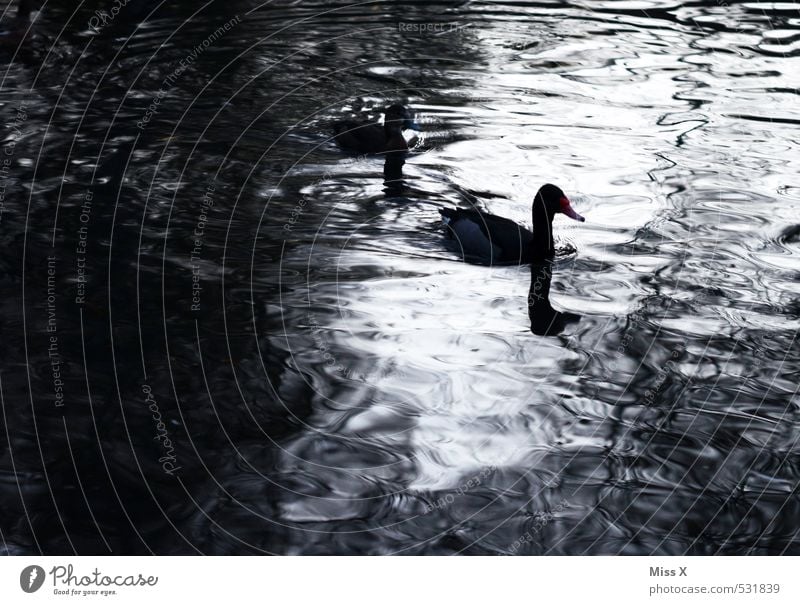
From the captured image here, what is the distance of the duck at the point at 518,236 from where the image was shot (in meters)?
7.43

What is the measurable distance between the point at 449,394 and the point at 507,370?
510 mm

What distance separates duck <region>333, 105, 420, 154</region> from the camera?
9.45 m

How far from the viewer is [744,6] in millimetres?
14664

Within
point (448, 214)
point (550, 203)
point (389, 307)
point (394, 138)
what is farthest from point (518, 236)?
point (394, 138)

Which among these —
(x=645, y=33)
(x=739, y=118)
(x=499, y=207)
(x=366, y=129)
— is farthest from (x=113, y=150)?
(x=645, y=33)

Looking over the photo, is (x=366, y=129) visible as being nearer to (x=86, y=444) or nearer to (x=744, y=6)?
(x=86, y=444)
